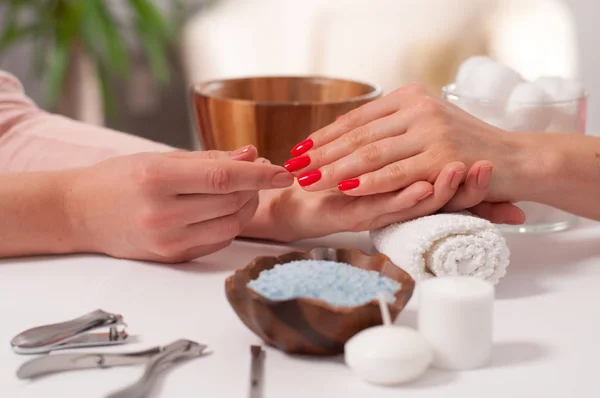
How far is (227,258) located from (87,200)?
178 mm

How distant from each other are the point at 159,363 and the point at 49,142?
1.94 feet

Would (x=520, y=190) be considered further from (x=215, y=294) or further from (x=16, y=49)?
(x=16, y=49)

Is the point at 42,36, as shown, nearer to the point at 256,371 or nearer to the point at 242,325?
the point at 242,325

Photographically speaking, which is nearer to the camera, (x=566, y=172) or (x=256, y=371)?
(x=256, y=371)

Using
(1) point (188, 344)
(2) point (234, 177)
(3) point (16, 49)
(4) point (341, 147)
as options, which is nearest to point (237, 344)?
(1) point (188, 344)

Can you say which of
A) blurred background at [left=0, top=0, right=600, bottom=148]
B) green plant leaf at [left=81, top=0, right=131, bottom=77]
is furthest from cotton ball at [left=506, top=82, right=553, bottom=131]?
green plant leaf at [left=81, top=0, right=131, bottom=77]

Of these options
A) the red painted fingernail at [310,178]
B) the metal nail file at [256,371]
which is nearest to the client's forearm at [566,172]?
the red painted fingernail at [310,178]

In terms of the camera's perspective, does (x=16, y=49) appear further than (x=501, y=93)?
Yes

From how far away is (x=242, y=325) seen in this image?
2.55 feet

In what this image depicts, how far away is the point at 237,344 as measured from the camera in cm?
74

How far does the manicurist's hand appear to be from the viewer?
0.88m

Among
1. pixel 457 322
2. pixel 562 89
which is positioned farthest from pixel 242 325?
pixel 562 89

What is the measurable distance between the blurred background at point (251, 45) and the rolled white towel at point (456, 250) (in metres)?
1.70

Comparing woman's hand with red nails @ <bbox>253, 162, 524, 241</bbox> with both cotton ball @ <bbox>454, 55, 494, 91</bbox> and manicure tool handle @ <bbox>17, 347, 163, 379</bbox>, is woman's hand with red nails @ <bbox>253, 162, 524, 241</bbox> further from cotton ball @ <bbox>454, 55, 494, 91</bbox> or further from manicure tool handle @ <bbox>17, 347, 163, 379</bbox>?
manicure tool handle @ <bbox>17, 347, 163, 379</bbox>
